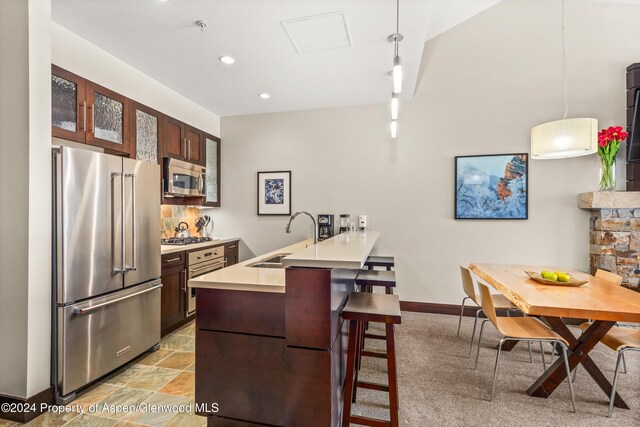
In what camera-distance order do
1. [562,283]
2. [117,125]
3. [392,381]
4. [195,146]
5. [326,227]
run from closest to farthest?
[392,381] < [562,283] < [117,125] < [195,146] < [326,227]

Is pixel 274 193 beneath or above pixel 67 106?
beneath

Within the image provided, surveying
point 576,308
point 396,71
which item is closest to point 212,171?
point 396,71

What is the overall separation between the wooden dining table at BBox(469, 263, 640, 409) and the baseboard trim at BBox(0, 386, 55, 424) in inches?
125

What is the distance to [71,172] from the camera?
6.86 ft

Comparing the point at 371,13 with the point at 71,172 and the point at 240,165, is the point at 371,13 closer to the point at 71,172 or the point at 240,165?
the point at 71,172

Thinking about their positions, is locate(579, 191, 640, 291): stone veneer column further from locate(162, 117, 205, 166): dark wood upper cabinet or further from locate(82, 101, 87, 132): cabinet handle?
locate(82, 101, 87, 132): cabinet handle

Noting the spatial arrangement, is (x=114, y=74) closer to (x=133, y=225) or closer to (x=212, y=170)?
(x=133, y=225)

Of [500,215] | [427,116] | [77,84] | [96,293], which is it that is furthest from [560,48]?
[96,293]

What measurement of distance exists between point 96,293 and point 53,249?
1.41 ft

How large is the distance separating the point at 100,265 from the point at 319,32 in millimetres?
2540

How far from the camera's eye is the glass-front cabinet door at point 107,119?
2559mm

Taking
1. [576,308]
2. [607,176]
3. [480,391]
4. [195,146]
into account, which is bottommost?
[480,391]

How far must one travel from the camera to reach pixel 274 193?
4520 millimetres

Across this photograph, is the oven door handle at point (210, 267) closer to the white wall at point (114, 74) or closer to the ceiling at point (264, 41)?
the white wall at point (114, 74)
